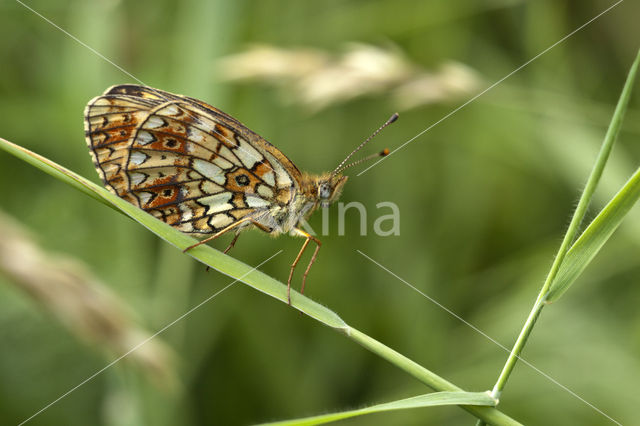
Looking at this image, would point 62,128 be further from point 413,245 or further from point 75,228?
point 413,245

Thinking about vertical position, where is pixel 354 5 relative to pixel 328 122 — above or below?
above

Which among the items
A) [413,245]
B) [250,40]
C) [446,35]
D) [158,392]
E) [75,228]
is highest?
[446,35]

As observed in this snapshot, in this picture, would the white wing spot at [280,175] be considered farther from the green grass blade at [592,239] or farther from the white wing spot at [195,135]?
the green grass blade at [592,239]

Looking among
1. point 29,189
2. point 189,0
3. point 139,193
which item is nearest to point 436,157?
point 189,0

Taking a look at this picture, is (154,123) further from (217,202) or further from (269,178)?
(269,178)

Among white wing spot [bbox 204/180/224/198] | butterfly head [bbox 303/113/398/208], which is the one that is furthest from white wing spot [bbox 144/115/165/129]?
butterfly head [bbox 303/113/398/208]

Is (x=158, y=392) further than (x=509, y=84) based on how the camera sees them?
No

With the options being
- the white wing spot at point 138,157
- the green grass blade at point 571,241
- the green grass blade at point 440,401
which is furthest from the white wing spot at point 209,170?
the green grass blade at point 571,241
